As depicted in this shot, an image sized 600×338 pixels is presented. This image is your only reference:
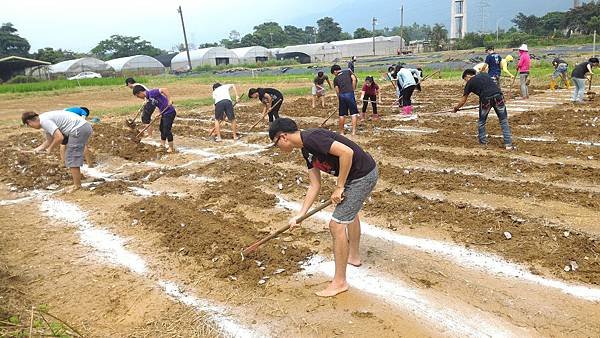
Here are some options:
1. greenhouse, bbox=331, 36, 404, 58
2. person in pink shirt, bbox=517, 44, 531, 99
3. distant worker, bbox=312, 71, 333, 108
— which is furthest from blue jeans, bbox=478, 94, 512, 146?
greenhouse, bbox=331, 36, 404, 58

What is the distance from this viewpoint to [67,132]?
23.6 feet

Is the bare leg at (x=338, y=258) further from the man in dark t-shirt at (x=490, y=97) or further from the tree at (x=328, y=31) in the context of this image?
the tree at (x=328, y=31)

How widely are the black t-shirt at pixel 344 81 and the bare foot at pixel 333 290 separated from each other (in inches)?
260

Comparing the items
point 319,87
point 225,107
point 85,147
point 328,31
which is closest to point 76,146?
point 85,147

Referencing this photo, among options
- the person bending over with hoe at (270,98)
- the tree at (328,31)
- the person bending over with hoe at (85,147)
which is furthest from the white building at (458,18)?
the person bending over with hoe at (85,147)

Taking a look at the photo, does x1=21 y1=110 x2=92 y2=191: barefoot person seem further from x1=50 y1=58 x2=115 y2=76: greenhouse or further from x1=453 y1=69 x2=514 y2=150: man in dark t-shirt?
Result: x1=50 y1=58 x2=115 y2=76: greenhouse

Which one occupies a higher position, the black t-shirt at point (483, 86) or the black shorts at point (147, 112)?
the black t-shirt at point (483, 86)

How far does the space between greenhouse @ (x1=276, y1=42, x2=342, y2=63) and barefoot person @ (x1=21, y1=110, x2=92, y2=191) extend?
58.4m

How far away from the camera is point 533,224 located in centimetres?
505

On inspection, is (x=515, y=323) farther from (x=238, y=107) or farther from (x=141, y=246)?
(x=238, y=107)

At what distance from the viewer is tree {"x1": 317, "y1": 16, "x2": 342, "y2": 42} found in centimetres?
9994

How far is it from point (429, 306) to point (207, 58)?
203 feet

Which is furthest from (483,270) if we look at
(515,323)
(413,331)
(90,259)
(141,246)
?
(90,259)

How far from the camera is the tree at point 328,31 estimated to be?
9994 centimetres
